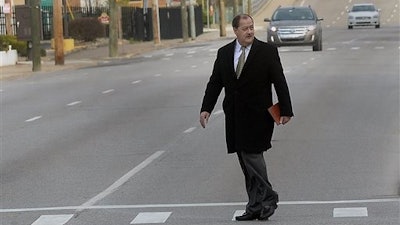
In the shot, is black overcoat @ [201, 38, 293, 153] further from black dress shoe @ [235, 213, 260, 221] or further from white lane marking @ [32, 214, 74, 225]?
white lane marking @ [32, 214, 74, 225]

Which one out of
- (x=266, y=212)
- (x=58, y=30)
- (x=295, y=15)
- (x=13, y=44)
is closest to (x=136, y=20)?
(x=13, y=44)

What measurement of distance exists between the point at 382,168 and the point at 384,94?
10034 mm

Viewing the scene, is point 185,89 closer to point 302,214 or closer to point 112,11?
point 302,214

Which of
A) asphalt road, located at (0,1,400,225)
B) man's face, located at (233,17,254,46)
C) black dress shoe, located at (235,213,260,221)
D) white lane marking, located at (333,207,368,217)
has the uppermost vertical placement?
man's face, located at (233,17,254,46)

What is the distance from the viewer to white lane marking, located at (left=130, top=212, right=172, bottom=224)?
33.3 ft

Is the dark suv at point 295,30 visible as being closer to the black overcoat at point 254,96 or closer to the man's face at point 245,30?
the black overcoat at point 254,96

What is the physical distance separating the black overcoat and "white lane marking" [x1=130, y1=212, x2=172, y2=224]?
976 millimetres

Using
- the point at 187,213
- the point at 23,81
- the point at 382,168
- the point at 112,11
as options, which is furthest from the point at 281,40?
the point at 187,213

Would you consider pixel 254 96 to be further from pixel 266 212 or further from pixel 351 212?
pixel 351 212

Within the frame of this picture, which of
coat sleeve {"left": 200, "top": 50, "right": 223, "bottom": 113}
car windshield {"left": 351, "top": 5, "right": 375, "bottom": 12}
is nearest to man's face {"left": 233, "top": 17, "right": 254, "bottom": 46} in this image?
coat sleeve {"left": 200, "top": 50, "right": 223, "bottom": 113}

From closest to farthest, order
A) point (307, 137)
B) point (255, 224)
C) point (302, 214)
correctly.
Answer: point (255, 224) → point (302, 214) → point (307, 137)

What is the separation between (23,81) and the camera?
3397cm

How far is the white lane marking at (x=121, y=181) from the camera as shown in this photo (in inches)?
451

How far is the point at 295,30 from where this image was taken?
138 feet
